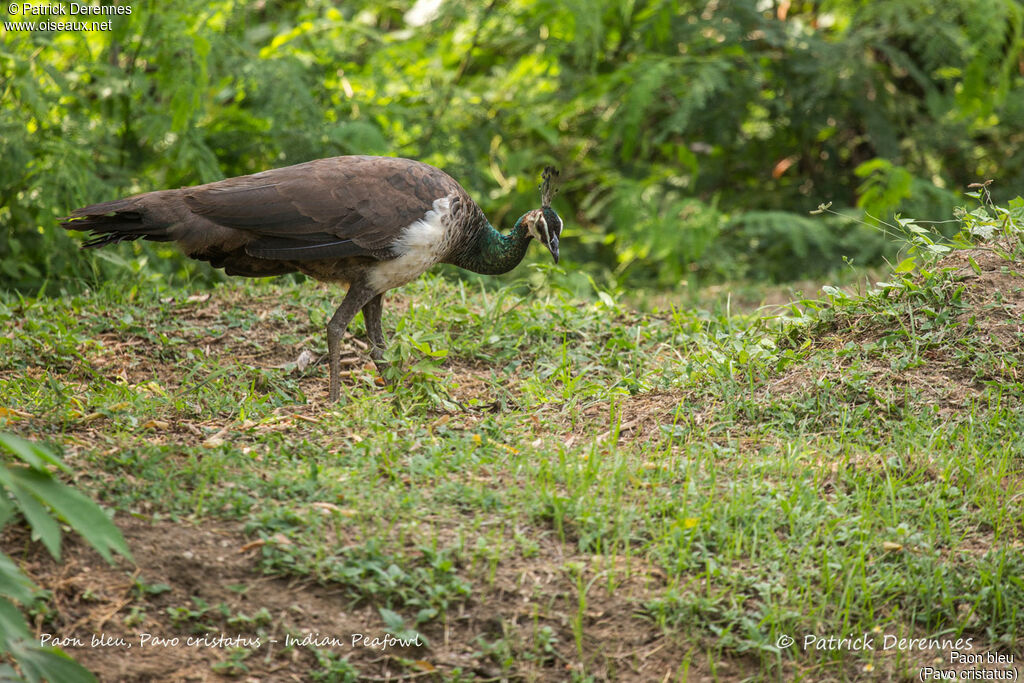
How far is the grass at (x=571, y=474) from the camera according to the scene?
10.7 feet

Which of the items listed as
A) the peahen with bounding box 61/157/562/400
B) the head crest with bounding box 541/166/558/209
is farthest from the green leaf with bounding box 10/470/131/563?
the head crest with bounding box 541/166/558/209

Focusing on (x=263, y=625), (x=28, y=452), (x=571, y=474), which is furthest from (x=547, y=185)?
(x=28, y=452)

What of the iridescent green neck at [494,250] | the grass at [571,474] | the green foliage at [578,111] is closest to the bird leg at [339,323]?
the grass at [571,474]

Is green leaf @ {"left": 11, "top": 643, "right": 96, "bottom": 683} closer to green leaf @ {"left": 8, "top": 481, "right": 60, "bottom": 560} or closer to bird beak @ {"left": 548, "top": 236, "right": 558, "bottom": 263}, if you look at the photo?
green leaf @ {"left": 8, "top": 481, "right": 60, "bottom": 560}

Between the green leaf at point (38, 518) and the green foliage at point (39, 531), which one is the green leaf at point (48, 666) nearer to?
the green foliage at point (39, 531)

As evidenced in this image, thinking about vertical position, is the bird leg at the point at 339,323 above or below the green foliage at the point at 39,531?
below

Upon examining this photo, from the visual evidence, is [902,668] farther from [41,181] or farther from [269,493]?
[41,181]

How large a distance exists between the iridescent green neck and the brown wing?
61 cm

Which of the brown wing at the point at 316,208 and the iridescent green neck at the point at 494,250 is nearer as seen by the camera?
the brown wing at the point at 316,208

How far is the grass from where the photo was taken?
3.28 m

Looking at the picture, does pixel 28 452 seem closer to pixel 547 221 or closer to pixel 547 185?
pixel 547 221

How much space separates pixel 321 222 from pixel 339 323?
55 centimetres

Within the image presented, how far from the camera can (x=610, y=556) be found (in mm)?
3568

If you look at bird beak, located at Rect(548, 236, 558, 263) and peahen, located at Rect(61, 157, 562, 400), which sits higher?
peahen, located at Rect(61, 157, 562, 400)
